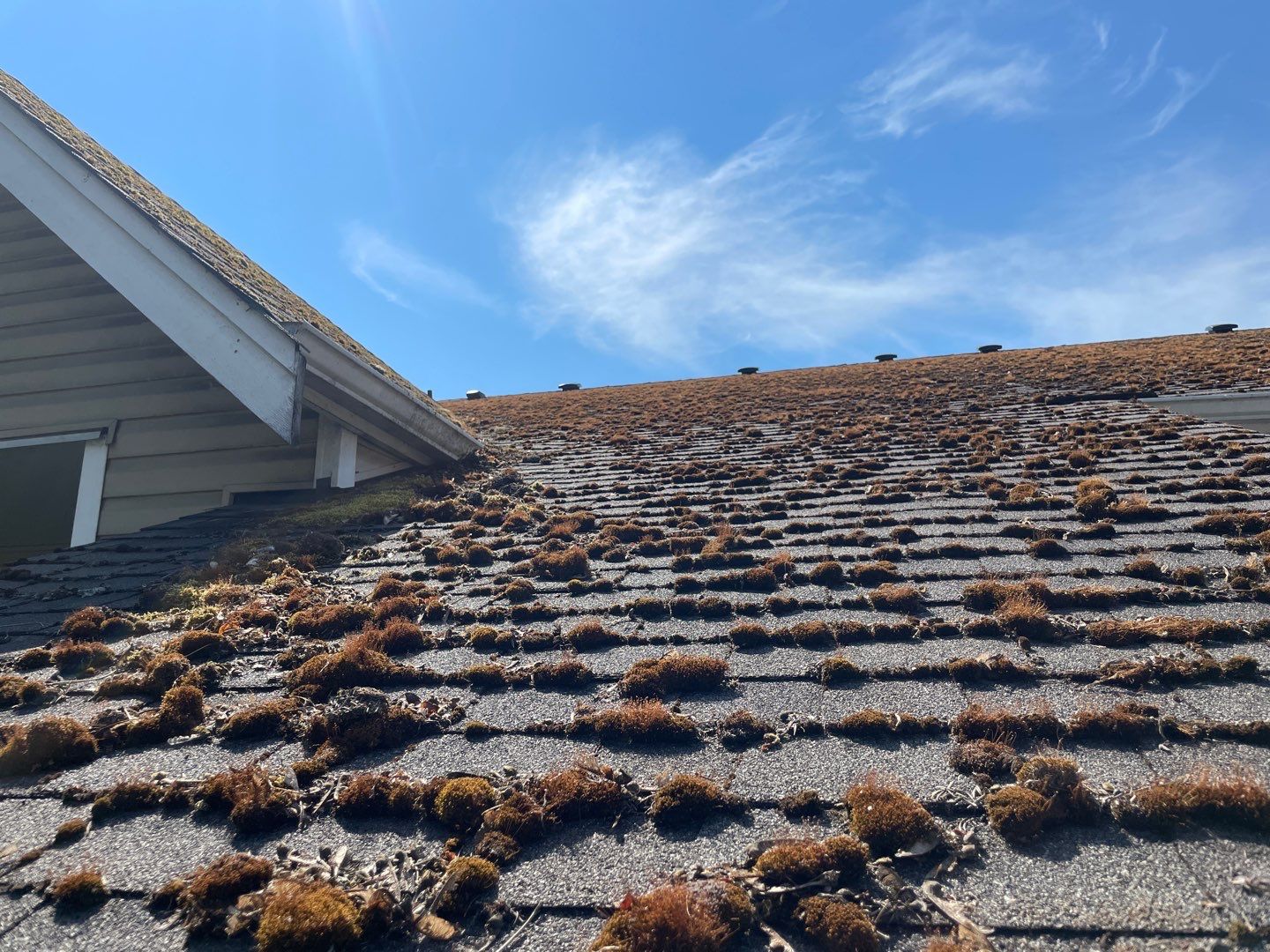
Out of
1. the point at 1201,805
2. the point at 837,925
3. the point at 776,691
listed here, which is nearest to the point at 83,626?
the point at 776,691

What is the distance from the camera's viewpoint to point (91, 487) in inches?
243

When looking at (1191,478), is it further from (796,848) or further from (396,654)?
(396,654)

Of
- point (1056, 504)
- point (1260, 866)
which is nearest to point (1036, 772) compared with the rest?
point (1260, 866)

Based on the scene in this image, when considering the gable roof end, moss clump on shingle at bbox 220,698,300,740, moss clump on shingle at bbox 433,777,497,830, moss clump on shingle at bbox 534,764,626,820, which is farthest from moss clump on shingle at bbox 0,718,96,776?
the gable roof end

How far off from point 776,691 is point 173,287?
16.6 ft

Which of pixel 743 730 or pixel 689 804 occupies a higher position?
pixel 743 730

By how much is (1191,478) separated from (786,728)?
4129mm

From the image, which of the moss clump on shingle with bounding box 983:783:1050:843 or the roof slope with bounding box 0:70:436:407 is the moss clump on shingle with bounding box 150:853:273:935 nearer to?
the moss clump on shingle with bounding box 983:783:1050:843

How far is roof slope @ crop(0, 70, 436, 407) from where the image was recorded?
536 cm

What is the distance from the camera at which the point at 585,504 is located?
6152 mm

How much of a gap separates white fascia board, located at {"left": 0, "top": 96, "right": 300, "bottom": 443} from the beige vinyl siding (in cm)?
95

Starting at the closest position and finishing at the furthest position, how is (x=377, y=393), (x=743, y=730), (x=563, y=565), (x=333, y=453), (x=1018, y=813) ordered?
(x=1018, y=813) → (x=743, y=730) → (x=563, y=565) → (x=377, y=393) → (x=333, y=453)

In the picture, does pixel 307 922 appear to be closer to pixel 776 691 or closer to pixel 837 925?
pixel 837 925

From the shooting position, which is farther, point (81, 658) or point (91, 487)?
point (91, 487)
